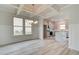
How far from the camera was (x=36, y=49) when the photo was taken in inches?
77.2

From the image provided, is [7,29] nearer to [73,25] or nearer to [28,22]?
[28,22]

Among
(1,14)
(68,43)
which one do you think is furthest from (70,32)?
(1,14)

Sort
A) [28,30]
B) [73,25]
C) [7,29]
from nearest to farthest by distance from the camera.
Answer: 1. [7,29]
2. [73,25]
3. [28,30]

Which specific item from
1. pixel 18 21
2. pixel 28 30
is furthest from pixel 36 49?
pixel 18 21

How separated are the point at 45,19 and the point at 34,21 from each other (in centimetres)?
25

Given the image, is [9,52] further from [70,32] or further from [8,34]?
[70,32]

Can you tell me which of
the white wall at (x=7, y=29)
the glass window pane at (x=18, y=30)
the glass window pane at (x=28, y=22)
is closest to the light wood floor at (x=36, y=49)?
the white wall at (x=7, y=29)

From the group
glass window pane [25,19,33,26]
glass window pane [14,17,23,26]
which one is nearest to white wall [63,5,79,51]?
glass window pane [25,19,33,26]

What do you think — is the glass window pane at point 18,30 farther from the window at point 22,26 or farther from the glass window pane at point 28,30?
the glass window pane at point 28,30
